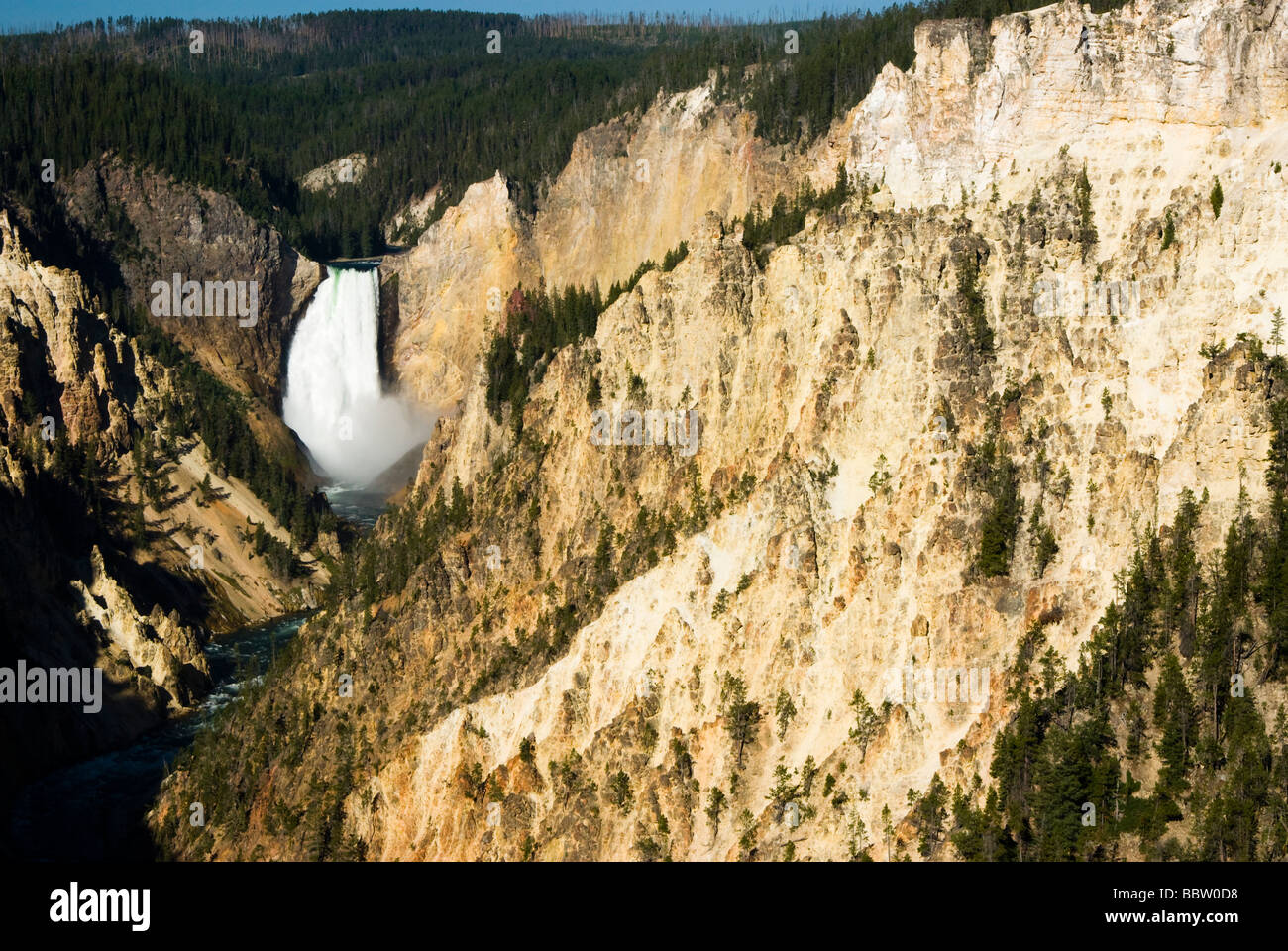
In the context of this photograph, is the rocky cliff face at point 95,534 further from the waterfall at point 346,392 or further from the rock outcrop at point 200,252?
the waterfall at point 346,392

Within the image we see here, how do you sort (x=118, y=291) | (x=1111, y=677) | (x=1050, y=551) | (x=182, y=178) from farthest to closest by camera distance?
(x=182, y=178) → (x=118, y=291) → (x=1050, y=551) → (x=1111, y=677)

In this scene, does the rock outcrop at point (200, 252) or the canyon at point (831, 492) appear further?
the rock outcrop at point (200, 252)

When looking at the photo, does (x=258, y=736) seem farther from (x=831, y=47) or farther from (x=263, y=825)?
(x=831, y=47)

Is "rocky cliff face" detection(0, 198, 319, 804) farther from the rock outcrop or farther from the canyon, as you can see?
the rock outcrop

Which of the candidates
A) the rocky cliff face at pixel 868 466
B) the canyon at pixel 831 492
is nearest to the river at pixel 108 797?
the canyon at pixel 831 492

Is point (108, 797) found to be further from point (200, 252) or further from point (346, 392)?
point (200, 252)

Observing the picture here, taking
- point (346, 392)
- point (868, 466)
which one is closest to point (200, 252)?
point (346, 392)
